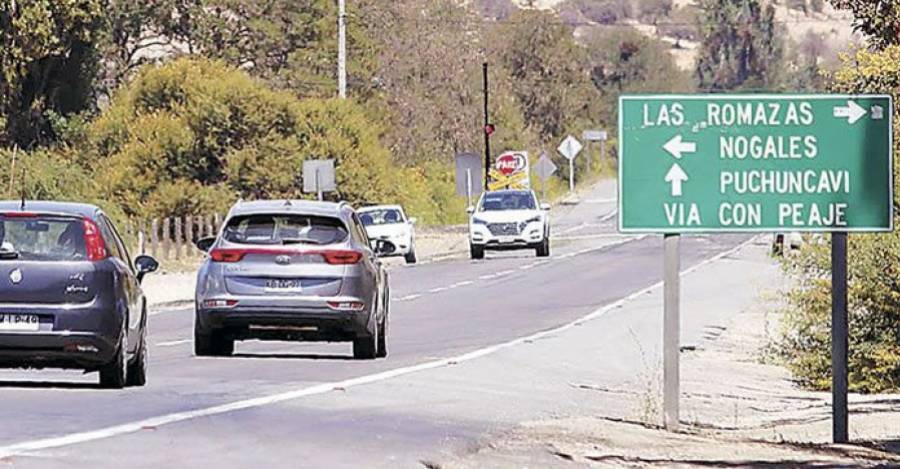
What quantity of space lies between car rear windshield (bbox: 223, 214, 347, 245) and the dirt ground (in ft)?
A: 10.3

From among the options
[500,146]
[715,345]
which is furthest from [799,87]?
[715,345]

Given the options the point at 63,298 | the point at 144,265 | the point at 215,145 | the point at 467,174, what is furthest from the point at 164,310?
the point at 467,174

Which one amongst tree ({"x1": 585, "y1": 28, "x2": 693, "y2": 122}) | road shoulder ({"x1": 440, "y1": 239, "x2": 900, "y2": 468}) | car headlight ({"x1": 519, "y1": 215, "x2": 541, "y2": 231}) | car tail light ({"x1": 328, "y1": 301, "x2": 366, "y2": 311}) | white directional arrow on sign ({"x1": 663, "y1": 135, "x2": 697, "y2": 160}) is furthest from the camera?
tree ({"x1": 585, "y1": 28, "x2": 693, "y2": 122})

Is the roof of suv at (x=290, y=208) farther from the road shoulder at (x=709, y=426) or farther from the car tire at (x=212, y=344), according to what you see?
the road shoulder at (x=709, y=426)

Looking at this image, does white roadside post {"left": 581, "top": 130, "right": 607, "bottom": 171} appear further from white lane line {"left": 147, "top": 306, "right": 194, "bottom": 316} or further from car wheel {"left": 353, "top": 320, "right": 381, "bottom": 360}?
car wheel {"left": 353, "top": 320, "right": 381, "bottom": 360}

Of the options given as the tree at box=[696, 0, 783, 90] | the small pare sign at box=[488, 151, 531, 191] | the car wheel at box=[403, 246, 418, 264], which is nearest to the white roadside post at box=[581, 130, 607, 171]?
the tree at box=[696, 0, 783, 90]

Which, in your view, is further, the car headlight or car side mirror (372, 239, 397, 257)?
the car headlight

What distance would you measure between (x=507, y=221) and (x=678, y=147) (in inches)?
1555

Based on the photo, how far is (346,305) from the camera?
22.2 m

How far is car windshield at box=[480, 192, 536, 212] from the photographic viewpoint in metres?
55.7

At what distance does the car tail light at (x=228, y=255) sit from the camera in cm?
2238

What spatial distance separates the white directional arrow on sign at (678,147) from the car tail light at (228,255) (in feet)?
24.6

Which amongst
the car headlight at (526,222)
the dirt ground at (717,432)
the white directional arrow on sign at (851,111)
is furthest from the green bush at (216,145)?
the white directional arrow on sign at (851,111)

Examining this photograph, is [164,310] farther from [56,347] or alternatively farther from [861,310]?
[56,347]
